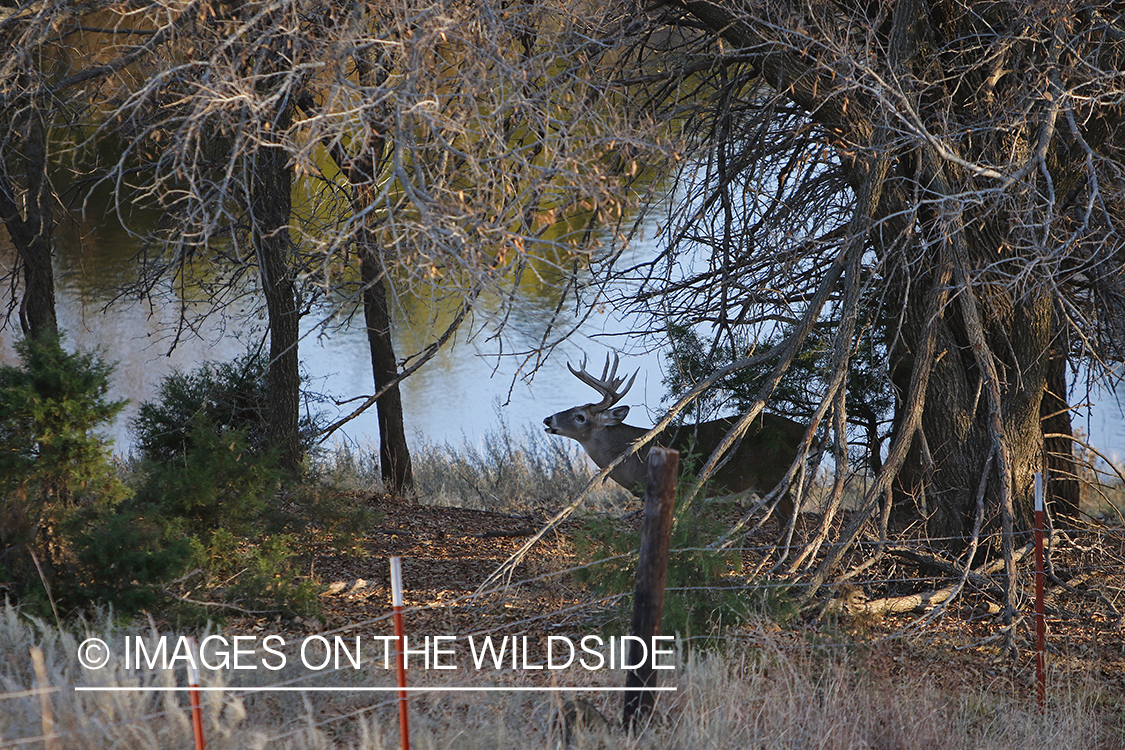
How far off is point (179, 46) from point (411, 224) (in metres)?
2.85

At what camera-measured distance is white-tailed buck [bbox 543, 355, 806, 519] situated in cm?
948

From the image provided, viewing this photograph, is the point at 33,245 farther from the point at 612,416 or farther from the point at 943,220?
the point at 943,220

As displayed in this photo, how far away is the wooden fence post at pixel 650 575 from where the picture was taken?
461 centimetres

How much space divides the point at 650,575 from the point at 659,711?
653 millimetres

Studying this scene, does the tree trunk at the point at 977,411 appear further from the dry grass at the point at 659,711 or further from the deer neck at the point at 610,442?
the deer neck at the point at 610,442

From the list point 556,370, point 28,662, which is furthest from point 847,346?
point 556,370

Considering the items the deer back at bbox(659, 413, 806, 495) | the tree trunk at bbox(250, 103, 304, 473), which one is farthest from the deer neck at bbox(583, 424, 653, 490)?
the tree trunk at bbox(250, 103, 304, 473)

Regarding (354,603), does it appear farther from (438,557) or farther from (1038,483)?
(1038,483)

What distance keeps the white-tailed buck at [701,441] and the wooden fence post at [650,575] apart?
4153 mm

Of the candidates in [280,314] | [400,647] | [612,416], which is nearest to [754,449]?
[612,416]

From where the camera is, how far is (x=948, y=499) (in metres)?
7.97

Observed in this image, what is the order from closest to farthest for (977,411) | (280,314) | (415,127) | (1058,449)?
(415,127) → (977,411) → (1058,449) → (280,314)

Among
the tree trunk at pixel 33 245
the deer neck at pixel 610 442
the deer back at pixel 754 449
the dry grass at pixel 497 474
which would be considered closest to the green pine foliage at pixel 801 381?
the deer back at pixel 754 449

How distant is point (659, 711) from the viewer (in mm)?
4766
